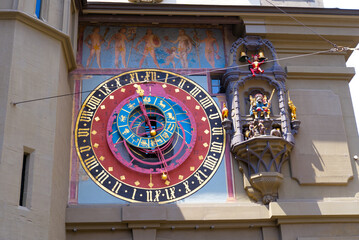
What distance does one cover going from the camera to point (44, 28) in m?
11.8

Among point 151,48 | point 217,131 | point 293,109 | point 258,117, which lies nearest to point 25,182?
point 217,131

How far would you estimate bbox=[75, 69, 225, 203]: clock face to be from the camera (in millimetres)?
12445

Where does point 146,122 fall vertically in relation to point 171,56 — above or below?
below

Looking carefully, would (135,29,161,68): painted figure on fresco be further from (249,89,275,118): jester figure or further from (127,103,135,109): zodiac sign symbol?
(249,89,275,118): jester figure

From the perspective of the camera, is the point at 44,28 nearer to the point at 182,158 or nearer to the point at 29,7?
the point at 29,7

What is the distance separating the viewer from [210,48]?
14.2m

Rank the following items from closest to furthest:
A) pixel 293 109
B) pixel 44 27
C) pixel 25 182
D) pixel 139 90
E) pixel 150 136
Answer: pixel 25 182
pixel 44 27
pixel 150 136
pixel 293 109
pixel 139 90

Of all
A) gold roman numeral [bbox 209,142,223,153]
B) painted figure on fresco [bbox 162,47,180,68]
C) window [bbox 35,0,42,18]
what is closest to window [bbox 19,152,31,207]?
window [bbox 35,0,42,18]

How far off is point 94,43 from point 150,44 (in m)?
1.31

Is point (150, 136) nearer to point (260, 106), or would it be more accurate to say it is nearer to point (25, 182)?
point (260, 106)

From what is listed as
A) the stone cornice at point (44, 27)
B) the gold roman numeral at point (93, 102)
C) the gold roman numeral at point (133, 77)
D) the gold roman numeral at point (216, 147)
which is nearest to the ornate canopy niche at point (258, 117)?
the gold roman numeral at point (216, 147)

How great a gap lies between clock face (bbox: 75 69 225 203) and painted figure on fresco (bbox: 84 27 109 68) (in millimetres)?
711

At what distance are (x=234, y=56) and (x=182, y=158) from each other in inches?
110

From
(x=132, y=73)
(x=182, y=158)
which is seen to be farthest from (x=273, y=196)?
(x=132, y=73)
